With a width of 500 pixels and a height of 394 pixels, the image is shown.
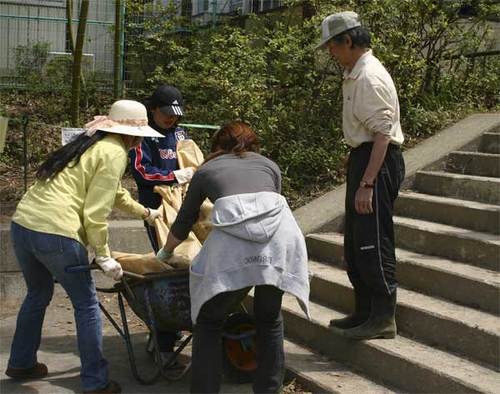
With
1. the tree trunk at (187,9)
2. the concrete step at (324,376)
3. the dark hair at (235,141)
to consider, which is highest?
the tree trunk at (187,9)

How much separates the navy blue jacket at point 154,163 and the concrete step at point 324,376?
145cm

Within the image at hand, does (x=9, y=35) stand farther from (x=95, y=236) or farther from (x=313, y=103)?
(x=95, y=236)

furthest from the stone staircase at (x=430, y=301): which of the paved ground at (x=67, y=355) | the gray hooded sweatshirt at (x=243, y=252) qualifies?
the gray hooded sweatshirt at (x=243, y=252)

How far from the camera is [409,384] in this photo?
4367mm

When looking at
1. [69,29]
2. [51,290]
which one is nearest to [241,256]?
[51,290]

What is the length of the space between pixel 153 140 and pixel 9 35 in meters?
8.50

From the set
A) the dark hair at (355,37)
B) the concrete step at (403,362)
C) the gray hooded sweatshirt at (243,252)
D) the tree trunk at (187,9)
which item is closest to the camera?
the gray hooded sweatshirt at (243,252)

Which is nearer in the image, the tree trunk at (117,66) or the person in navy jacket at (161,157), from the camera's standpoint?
the person in navy jacket at (161,157)

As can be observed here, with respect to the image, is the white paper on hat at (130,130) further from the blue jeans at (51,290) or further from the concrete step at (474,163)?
the concrete step at (474,163)

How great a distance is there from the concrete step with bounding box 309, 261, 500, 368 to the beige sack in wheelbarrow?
127cm

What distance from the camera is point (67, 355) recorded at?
5.31 meters

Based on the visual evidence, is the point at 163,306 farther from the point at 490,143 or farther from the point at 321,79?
the point at 321,79

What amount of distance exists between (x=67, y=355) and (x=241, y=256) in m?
2.02

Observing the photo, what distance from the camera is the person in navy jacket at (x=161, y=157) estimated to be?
16.5 feet
